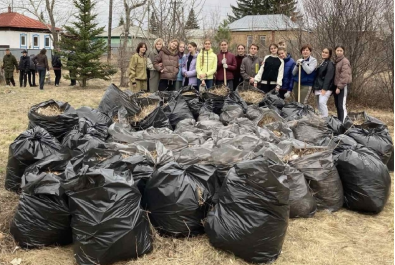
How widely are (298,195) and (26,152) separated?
2515 millimetres

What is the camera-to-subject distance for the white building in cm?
3403

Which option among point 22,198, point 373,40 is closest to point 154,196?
point 22,198

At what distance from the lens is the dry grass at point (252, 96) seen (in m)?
5.64

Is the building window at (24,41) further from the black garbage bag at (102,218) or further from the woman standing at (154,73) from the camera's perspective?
the black garbage bag at (102,218)

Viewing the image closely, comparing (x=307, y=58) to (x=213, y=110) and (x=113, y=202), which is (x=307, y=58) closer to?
(x=213, y=110)

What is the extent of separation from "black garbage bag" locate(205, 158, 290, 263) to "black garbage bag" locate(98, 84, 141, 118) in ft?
8.02

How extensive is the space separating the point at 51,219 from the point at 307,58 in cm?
491

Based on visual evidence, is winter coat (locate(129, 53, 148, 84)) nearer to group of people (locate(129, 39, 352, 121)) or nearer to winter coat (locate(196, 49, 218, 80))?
group of people (locate(129, 39, 352, 121))

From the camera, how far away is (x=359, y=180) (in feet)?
11.9

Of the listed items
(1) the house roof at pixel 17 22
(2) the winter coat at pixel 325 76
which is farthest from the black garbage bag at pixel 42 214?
(1) the house roof at pixel 17 22

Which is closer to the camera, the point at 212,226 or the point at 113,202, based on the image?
the point at 113,202

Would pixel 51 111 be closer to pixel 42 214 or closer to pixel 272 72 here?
pixel 42 214

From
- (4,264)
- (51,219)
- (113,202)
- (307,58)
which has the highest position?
(307,58)

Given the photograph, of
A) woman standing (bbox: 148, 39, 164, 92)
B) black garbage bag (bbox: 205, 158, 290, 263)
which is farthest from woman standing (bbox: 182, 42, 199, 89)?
black garbage bag (bbox: 205, 158, 290, 263)
